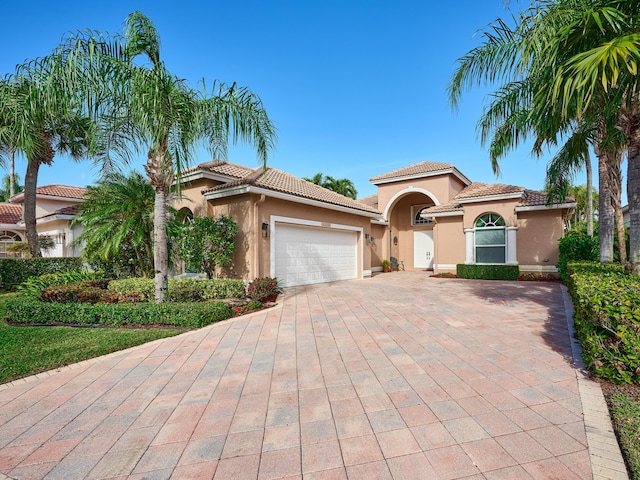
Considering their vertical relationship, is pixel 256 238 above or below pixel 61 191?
below

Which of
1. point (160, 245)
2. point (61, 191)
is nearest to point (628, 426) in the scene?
point (160, 245)

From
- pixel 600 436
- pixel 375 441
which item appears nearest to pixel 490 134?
pixel 600 436

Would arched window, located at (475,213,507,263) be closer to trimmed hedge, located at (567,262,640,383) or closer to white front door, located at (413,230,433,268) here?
white front door, located at (413,230,433,268)

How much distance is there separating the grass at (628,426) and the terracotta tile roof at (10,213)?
30081mm

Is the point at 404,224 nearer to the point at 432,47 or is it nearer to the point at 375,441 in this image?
the point at 432,47

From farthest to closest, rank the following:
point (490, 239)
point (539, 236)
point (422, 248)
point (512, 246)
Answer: point (422, 248) < point (490, 239) < point (512, 246) < point (539, 236)

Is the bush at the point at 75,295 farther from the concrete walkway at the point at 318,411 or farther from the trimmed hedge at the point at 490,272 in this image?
the trimmed hedge at the point at 490,272

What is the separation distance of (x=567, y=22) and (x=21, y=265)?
62.6 feet

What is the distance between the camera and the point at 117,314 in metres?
6.75

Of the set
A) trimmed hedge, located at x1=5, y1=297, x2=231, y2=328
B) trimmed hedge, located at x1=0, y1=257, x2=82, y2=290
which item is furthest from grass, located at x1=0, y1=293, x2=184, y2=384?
trimmed hedge, located at x1=0, y1=257, x2=82, y2=290

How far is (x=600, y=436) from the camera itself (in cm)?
274

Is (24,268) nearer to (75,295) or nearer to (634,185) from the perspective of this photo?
(75,295)

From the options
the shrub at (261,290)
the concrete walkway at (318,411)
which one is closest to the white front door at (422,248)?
the shrub at (261,290)

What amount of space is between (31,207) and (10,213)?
12.4 m
